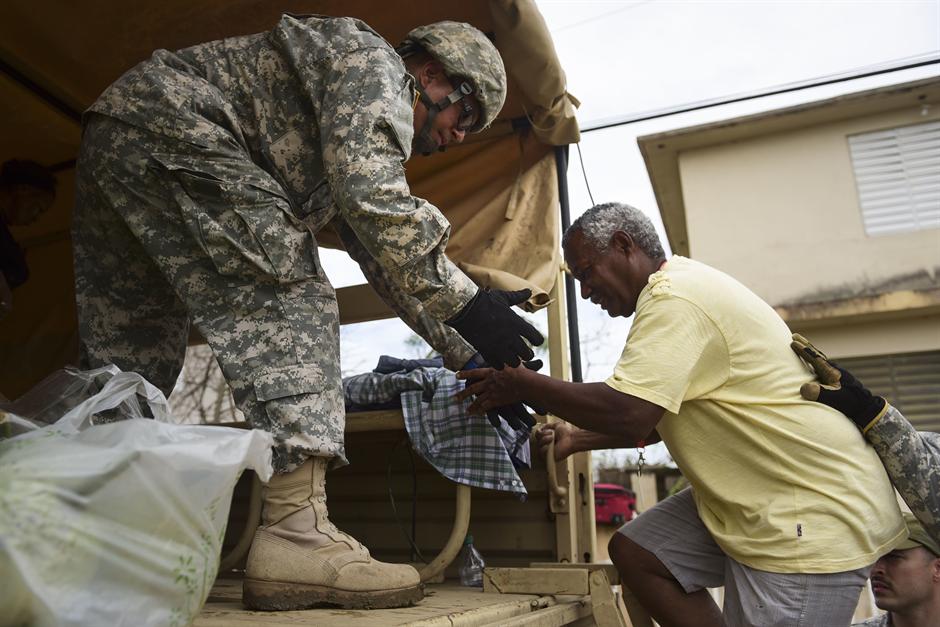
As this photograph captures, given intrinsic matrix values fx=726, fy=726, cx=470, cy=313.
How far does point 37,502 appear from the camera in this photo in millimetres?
800

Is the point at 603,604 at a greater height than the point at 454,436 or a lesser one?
lesser

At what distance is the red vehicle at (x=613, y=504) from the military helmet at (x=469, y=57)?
13.0 metres

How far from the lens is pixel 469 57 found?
7.07ft

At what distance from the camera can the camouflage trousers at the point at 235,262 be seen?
161 centimetres

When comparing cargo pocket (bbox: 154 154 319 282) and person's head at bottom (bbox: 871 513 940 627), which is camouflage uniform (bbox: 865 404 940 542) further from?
cargo pocket (bbox: 154 154 319 282)

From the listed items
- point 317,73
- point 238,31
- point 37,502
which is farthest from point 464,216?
point 37,502

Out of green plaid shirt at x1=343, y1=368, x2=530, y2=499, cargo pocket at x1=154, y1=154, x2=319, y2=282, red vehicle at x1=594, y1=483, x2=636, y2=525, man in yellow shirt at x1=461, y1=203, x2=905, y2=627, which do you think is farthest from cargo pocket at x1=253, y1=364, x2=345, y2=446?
red vehicle at x1=594, y1=483, x2=636, y2=525

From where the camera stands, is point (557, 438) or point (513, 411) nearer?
point (513, 411)

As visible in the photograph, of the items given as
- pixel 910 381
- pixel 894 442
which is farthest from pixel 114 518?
pixel 910 381

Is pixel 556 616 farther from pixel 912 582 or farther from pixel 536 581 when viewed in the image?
pixel 912 582

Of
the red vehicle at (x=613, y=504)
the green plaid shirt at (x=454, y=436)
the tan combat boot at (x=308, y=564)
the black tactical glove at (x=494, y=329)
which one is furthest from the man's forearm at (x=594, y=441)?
the red vehicle at (x=613, y=504)

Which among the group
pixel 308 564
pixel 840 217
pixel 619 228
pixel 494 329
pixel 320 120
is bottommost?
pixel 308 564

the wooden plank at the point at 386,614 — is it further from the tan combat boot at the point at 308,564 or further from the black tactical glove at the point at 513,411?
the black tactical glove at the point at 513,411

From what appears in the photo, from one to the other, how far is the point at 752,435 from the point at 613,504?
1313cm
